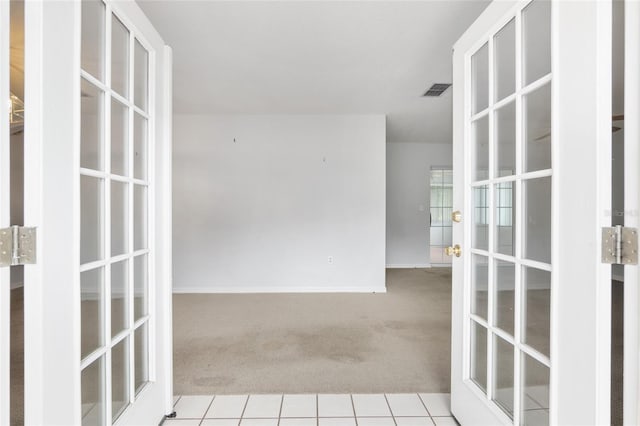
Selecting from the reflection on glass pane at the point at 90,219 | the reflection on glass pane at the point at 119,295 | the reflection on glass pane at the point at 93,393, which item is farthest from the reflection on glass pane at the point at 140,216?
the reflection on glass pane at the point at 93,393

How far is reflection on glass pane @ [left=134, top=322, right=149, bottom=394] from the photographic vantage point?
1.50 metres

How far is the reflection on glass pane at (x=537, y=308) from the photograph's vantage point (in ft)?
3.59

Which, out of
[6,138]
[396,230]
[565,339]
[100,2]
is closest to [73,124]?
[6,138]

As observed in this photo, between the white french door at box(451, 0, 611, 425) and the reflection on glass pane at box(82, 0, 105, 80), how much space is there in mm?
1584

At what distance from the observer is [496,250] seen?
1.39 metres

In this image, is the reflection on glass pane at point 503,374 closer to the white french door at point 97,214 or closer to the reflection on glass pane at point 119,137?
the white french door at point 97,214

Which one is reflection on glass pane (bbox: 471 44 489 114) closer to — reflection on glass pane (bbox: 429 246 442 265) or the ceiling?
the ceiling

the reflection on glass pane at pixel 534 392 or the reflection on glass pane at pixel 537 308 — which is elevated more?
the reflection on glass pane at pixel 537 308

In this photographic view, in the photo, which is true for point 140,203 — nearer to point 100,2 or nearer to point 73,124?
point 73,124

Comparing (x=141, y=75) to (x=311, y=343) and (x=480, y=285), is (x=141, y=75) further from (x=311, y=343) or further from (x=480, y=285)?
(x=311, y=343)

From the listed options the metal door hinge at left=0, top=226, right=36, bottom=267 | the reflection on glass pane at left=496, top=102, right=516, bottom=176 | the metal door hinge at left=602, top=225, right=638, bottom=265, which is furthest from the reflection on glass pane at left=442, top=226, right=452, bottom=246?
the metal door hinge at left=0, top=226, right=36, bottom=267

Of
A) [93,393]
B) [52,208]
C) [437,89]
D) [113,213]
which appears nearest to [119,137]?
[113,213]

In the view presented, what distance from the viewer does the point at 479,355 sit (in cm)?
152

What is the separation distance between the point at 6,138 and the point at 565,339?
1.74 meters
